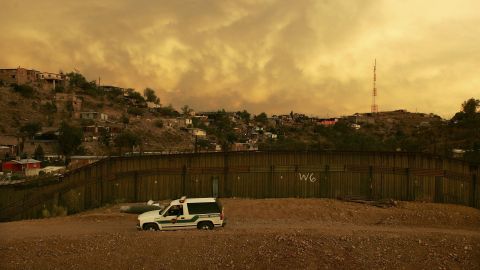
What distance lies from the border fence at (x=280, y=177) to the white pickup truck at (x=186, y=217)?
35.8 feet

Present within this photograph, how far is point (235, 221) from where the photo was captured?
2420cm

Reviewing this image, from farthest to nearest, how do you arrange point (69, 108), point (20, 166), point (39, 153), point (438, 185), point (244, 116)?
point (244, 116)
point (69, 108)
point (39, 153)
point (20, 166)
point (438, 185)

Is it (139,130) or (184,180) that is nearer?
(184,180)

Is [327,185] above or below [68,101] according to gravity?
below

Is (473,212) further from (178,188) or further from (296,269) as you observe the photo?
(178,188)

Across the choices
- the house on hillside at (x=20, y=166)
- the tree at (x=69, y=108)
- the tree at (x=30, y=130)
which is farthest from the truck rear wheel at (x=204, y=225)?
the tree at (x=69, y=108)

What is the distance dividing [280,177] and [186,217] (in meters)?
12.9

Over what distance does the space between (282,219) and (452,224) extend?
9967mm

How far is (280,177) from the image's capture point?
105ft

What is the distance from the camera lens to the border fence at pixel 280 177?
31000mm

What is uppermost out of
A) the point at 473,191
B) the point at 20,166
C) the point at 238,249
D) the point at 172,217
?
the point at 172,217

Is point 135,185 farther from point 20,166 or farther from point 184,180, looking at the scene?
point 20,166

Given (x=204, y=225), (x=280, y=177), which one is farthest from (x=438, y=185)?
(x=204, y=225)

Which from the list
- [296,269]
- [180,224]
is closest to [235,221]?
[180,224]
